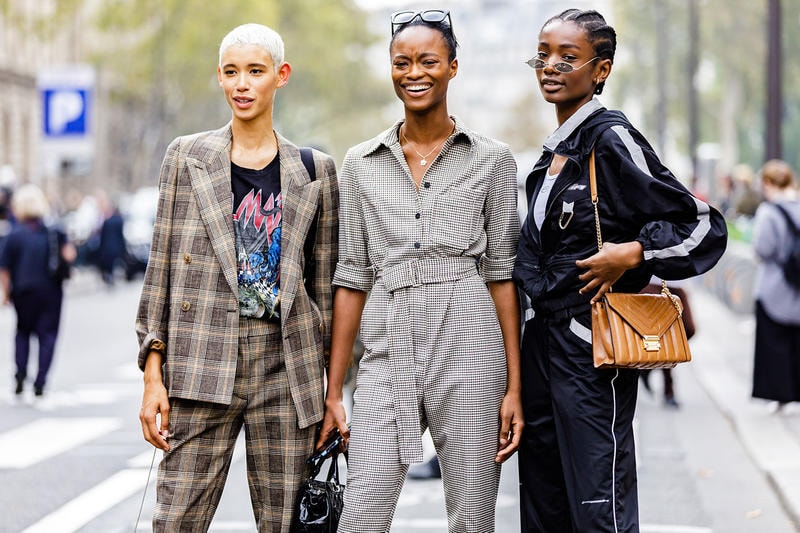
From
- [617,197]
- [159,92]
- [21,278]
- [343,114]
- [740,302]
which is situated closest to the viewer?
[617,197]

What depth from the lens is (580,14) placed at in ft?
13.3

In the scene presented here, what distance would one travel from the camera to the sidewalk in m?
7.89

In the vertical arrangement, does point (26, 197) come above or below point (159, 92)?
below

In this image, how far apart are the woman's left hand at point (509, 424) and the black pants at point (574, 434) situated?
0.04 m

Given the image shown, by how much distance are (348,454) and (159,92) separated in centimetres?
4241

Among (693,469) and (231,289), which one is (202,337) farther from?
(693,469)

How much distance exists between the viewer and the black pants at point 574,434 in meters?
3.78

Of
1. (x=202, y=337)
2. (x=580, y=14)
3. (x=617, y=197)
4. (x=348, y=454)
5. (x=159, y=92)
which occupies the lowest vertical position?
(x=348, y=454)

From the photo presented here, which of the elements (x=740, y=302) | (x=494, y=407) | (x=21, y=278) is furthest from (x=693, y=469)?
(x=740, y=302)

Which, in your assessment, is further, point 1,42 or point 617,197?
point 1,42

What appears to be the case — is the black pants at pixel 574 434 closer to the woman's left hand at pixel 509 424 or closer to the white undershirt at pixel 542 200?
the woman's left hand at pixel 509 424

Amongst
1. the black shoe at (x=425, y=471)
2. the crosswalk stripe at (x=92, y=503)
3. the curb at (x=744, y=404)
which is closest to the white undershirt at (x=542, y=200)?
the curb at (x=744, y=404)

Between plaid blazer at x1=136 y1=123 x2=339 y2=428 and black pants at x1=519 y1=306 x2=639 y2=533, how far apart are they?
69cm

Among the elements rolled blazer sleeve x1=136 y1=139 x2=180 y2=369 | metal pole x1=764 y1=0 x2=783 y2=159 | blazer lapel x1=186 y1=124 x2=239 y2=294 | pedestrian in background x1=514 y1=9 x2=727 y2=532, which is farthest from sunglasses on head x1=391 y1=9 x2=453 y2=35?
metal pole x1=764 y1=0 x2=783 y2=159
